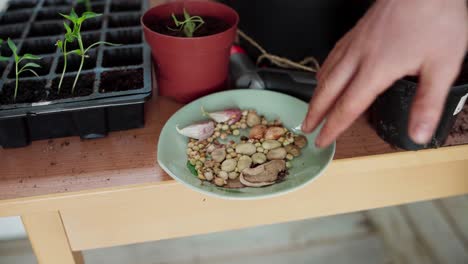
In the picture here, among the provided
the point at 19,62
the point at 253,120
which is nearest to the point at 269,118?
the point at 253,120

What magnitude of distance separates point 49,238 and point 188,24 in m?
0.33

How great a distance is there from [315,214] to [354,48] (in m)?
0.29

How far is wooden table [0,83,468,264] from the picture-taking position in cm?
51

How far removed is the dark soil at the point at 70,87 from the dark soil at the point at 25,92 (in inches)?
0.5

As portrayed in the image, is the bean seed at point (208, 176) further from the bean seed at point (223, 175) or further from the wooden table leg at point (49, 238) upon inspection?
the wooden table leg at point (49, 238)

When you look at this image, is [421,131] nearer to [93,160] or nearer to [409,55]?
[409,55]

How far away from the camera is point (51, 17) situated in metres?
0.73

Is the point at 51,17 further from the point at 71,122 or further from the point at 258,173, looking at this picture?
the point at 258,173

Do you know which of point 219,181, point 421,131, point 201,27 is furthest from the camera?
point 201,27

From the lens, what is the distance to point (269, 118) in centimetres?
61

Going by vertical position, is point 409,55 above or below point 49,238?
above

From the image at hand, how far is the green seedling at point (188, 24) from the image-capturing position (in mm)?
579

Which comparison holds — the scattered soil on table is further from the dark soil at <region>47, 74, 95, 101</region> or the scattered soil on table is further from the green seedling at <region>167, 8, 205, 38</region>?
the dark soil at <region>47, 74, 95, 101</region>

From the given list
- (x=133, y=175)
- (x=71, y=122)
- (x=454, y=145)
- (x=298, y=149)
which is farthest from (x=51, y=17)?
(x=454, y=145)
